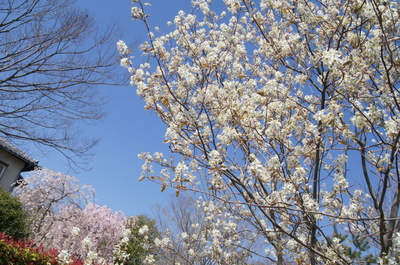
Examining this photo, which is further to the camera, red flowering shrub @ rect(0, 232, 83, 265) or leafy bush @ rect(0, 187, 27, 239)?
leafy bush @ rect(0, 187, 27, 239)

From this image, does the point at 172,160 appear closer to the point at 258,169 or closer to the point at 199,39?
the point at 258,169

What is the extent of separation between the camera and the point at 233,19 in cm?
467

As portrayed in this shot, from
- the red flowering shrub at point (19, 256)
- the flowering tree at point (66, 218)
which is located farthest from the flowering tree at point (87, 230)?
the red flowering shrub at point (19, 256)

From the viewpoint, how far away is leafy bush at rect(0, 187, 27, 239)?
9516 millimetres

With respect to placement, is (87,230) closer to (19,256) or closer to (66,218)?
(66,218)

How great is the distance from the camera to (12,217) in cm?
977

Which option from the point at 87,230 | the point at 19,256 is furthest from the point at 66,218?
the point at 19,256

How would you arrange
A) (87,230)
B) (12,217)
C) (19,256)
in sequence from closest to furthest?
(19,256), (12,217), (87,230)

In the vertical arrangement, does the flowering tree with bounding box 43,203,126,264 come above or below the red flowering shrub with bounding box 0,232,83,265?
above

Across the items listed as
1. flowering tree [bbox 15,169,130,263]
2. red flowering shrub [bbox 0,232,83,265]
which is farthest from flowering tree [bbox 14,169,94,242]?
red flowering shrub [bbox 0,232,83,265]

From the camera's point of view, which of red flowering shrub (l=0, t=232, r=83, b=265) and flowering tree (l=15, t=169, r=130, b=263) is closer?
red flowering shrub (l=0, t=232, r=83, b=265)

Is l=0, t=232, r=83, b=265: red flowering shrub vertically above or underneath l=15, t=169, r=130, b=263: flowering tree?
underneath

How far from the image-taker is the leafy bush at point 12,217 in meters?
9.52

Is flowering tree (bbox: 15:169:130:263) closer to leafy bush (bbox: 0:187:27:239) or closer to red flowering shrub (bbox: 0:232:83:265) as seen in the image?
leafy bush (bbox: 0:187:27:239)
